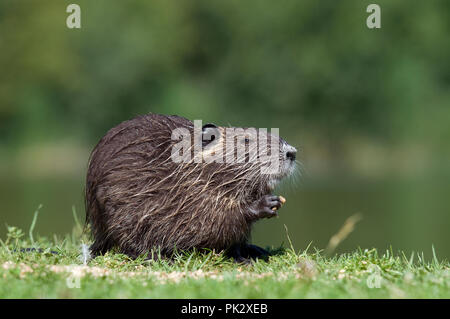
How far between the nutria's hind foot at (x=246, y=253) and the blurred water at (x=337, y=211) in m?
3.08

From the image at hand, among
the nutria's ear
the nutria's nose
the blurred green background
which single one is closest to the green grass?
the nutria's nose

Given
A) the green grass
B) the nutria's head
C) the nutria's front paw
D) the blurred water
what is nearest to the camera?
the green grass

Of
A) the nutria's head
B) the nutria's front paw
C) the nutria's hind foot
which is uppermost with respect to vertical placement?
the nutria's head

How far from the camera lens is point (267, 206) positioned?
17.7ft

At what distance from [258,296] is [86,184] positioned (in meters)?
2.38

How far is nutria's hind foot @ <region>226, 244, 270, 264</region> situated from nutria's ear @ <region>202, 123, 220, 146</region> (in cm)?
83

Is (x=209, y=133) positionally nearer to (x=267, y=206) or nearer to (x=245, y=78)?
(x=267, y=206)

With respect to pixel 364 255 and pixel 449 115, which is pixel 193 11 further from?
pixel 364 255

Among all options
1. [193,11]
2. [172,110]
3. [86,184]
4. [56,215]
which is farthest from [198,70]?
[86,184]

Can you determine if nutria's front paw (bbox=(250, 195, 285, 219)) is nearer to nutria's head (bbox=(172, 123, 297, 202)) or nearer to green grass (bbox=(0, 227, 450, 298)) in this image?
nutria's head (bbox=(172, 123, 297, 202))

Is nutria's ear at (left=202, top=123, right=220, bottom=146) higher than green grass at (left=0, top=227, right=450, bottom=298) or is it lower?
higher

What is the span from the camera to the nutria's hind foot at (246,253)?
5.62 meters

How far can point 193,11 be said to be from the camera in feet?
127

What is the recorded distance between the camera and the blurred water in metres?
12.5
